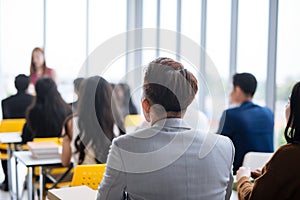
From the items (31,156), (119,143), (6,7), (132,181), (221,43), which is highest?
(6,7)

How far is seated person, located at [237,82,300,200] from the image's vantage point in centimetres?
192

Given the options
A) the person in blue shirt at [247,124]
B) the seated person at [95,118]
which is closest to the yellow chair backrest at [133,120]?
the person in blue shirt at [247,124]

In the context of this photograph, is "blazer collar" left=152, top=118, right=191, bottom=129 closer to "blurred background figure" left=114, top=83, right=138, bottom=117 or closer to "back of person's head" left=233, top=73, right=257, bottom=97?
"back of person's head" left=233, top=73, right=257, bottom=97

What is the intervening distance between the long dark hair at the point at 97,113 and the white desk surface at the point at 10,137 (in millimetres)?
1288

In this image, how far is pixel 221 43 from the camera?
5664mm

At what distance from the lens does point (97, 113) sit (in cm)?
308

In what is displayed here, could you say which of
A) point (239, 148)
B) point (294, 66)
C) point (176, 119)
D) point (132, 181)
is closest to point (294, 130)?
point (176, 119)

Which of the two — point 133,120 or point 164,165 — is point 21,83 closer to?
point 133,120

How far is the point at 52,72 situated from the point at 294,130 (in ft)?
18.6

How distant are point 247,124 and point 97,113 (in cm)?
129

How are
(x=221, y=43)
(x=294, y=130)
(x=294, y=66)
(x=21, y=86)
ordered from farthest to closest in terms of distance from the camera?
(x=221, y=43)
(x=21, y=86)
(x=294, y=66)
(x=294, y=130)

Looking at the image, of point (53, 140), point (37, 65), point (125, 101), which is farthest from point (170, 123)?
point (37, 65)

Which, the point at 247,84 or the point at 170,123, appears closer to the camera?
the point at 170,123

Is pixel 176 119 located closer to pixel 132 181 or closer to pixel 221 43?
pixel 132 181
